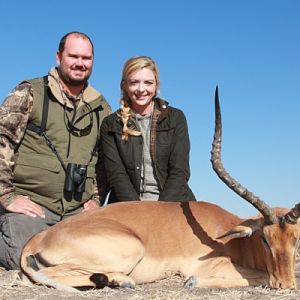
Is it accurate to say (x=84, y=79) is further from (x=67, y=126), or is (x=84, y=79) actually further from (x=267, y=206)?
(x=267, y=206)

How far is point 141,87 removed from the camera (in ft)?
27.2

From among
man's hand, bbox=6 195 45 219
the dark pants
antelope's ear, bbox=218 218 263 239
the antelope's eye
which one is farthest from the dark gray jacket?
the antelope's eye

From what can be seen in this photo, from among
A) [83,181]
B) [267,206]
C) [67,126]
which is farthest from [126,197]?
[267,206]

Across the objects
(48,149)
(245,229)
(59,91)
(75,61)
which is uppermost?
(75,61)

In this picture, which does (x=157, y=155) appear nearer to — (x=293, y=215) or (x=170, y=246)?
(x=170, y=246)

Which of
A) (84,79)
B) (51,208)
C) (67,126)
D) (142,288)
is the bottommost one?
(142,288)

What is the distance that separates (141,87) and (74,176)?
155 cm

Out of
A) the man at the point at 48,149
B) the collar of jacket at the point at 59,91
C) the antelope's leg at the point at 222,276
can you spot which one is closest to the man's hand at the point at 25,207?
the man at the point at 48,149

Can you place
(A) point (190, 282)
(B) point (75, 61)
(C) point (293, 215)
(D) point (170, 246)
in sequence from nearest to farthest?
1. (C) point (293, 215)
2. (A) point (190, 282)
3. (D) point (170, 246)
4. (B) point (75, 61)

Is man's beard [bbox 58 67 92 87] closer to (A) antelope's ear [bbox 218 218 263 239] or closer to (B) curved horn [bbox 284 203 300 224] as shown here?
(A) antelope's ear [bbox 218 218 263 239]

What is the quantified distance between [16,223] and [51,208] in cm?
60

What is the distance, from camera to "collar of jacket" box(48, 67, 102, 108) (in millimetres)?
8227

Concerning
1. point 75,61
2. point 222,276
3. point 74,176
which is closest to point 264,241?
point 222,276

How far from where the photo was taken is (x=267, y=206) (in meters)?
6.36
